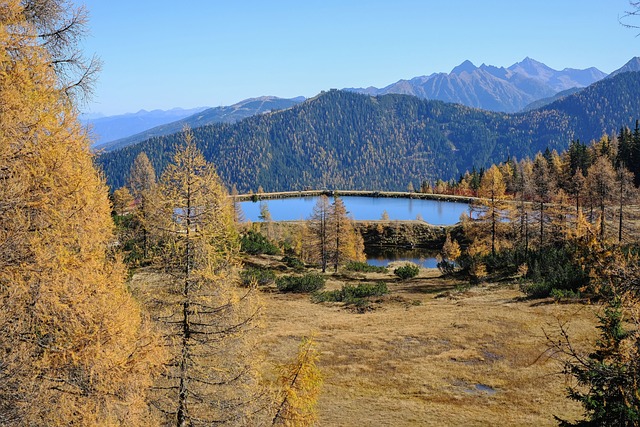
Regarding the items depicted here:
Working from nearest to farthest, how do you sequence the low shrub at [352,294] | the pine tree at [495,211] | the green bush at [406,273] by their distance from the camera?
1. the low shrub at [352,294]
2. the pine tree at [495,211]
3. the green bush at [406,273]

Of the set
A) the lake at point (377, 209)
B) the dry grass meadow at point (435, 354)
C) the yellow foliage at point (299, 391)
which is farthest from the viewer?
the lake at point (377, 209)

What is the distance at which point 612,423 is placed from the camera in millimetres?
9742

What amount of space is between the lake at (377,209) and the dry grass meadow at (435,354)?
71.0 meters

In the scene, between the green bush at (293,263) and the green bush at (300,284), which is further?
the green bush at (293,263)

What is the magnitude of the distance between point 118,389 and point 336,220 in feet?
167

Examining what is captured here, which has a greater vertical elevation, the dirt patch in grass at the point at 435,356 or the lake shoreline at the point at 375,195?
the lake shoreline at the point at 375,195

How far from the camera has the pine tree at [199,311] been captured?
11.8 m

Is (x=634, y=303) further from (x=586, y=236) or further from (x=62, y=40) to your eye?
(x=62, y=40)

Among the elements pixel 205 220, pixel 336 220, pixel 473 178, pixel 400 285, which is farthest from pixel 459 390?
pixel 473 178

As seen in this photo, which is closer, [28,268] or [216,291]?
[28,268]

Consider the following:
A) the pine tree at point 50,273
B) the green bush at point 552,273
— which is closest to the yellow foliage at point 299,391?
the pine tree at point 50,273

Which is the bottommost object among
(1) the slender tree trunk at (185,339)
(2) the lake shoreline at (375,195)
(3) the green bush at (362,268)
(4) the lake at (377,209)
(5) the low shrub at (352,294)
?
(3) the green bush at (362,268)

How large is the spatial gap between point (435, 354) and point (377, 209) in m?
118

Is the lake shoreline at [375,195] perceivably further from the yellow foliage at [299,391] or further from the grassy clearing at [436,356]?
the yellow foliage at [299,391]
